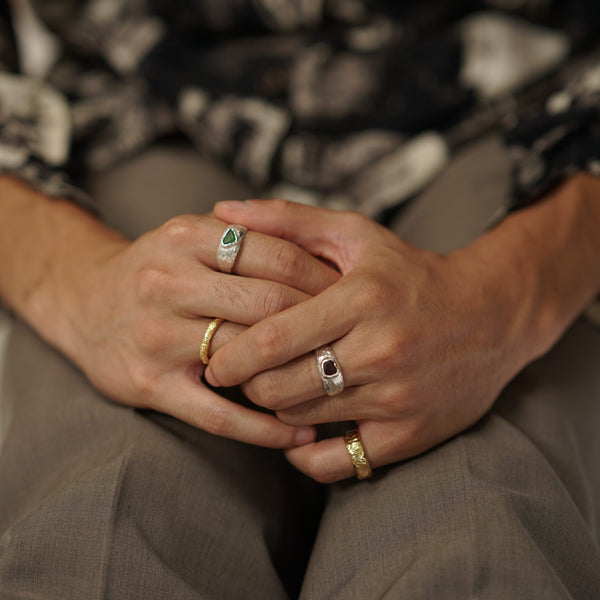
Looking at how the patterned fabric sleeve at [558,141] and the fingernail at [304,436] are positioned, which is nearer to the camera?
the fingernail at [304,436]

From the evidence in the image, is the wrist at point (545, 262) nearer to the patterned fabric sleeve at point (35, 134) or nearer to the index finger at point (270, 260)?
the index finger at point (270, 260)

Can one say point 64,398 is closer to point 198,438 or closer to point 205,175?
point 198,438

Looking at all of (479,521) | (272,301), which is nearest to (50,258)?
(272,301)

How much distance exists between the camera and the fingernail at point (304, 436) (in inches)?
22.4

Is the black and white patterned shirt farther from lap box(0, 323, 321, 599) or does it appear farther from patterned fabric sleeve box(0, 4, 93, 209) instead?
lap box(0, 323, 321, 599)

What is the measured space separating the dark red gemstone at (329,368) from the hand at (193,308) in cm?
7

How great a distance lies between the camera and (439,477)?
1.73 ft

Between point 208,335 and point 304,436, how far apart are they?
13 centimetres

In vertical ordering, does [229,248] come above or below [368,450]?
above

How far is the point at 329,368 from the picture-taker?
51 cm

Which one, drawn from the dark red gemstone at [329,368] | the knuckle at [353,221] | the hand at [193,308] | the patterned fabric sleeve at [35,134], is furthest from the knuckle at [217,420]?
the patterned fabric sleeve at [35,134]

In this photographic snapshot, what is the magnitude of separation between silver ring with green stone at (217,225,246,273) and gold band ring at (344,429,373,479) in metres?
0.19

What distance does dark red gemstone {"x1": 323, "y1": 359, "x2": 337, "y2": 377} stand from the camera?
514 millimetres

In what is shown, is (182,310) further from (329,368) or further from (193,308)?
(329,368)
